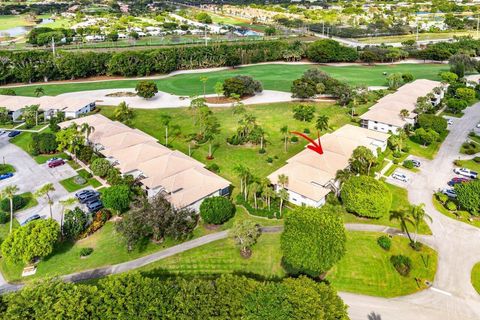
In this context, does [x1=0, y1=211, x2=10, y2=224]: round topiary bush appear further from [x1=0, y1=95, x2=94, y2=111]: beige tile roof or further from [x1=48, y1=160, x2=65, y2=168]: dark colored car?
[x1=0, y1=95, x2=94, y2=111]: beige tile roof

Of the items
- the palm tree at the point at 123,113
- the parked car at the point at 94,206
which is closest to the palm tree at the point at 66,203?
the parked car at the point at 94,206

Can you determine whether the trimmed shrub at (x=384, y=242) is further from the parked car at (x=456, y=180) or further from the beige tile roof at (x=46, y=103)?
the beige tile roof at (x=46, y=103)

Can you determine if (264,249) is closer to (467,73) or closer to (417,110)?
(417,110)

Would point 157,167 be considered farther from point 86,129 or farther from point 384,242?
point 384,242

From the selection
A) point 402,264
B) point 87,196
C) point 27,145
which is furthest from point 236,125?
point 402,264

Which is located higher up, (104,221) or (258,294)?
(258,294)

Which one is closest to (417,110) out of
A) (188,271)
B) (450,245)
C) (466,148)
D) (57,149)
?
(466,148)

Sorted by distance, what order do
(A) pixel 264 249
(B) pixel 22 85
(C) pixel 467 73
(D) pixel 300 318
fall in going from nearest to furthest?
1. (D) pixel 300 318
2. (A) pixel 264 249
3. (B) pixel 22 85
4. (C) pixel 467 73
